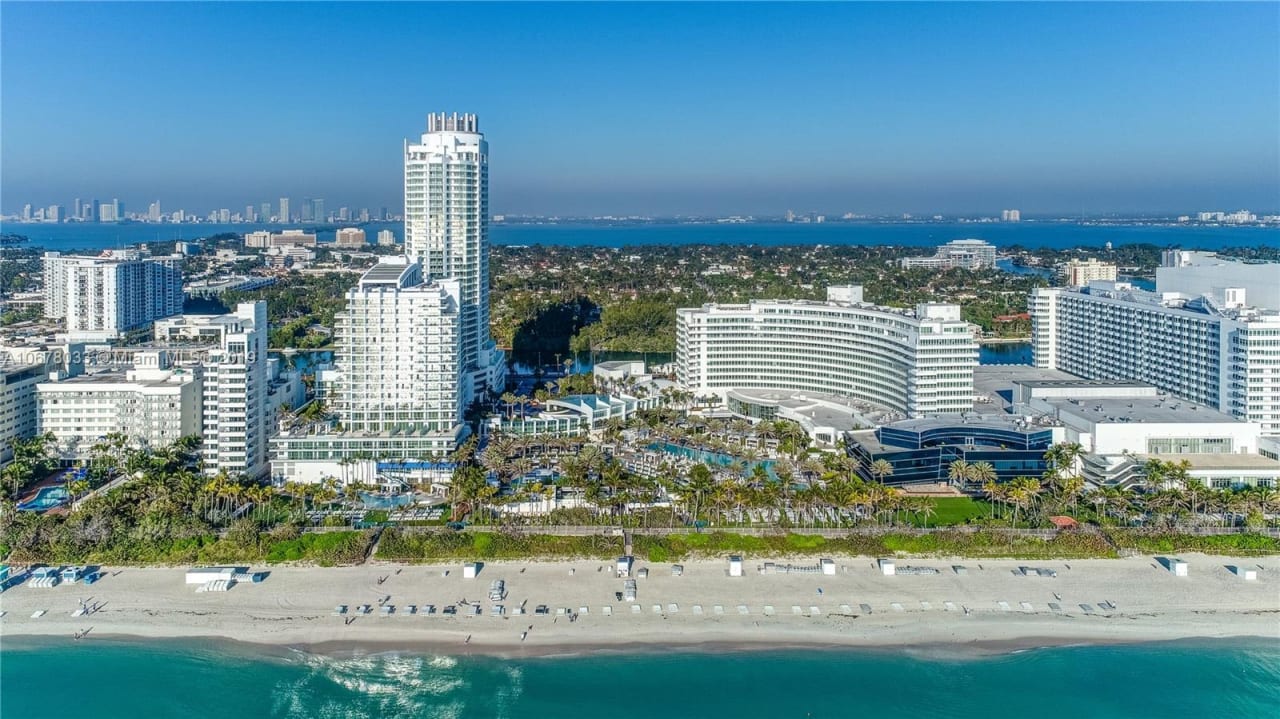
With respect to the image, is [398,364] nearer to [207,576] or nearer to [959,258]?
[207,576]

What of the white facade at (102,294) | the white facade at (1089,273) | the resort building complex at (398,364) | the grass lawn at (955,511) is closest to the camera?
the grass lawn at (955,511)

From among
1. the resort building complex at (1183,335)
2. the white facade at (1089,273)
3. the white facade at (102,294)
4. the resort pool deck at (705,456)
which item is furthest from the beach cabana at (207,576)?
the white facade at (1089,273)

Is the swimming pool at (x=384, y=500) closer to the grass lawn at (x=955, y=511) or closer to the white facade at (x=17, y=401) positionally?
the white facade at (x=17, y=401)

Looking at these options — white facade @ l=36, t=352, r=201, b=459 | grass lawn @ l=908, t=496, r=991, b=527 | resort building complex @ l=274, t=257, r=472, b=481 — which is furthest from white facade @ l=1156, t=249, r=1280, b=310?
white facade @ l=36, t=352, r=201, b=459

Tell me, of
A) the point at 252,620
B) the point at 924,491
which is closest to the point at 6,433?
the point at 252,620

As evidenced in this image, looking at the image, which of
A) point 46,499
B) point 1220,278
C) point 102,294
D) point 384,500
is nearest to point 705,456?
point 384,500

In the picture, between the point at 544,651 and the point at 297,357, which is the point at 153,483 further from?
the point at 297,357
